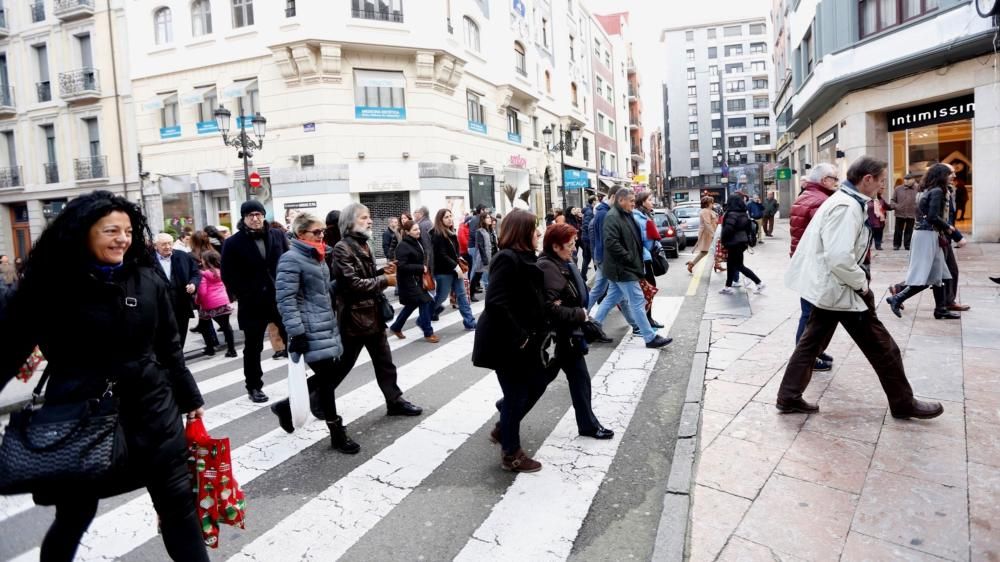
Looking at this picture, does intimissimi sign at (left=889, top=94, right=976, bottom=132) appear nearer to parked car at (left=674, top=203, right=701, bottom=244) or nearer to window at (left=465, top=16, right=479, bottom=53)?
parked car at (left=674, top=203, right=701, bottom=244)

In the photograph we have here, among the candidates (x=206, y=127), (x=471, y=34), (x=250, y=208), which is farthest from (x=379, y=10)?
(x=250, y=208)

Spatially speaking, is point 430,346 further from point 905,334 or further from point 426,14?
point 426,14

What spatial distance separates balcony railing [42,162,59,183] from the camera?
2620cm

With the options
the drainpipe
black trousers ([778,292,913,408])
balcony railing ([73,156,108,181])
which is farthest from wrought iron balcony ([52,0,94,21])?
black trousers ([778,292,913,408])

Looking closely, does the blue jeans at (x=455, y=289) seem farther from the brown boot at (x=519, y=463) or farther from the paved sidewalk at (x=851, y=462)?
the brown boot at (x=519, y=463)

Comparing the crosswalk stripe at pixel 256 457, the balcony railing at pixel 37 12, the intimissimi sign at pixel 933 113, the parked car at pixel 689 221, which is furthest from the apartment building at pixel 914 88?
the balcony railing at pixel 37 12

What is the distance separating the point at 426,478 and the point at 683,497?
1.62 m

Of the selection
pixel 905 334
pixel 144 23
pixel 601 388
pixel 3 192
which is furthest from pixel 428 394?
pixel 3 192

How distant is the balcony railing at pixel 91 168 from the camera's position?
24.8 meters

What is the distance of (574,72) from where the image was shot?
3941cm

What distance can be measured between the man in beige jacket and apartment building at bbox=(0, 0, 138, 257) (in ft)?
83.9

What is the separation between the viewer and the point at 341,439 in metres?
4.64

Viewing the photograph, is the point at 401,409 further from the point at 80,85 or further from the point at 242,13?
the point at 80,85

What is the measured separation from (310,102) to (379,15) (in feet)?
12.4
